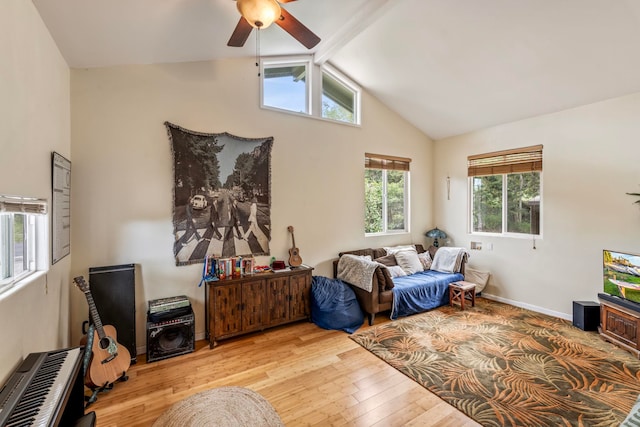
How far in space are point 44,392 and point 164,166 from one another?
7.53 ft

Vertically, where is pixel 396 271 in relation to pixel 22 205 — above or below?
below

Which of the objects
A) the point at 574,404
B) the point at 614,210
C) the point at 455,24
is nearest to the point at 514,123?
the point at 614,210

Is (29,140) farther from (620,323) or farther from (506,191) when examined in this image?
(506,191)

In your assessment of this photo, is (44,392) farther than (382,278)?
No

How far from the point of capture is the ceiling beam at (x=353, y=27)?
9.24 ft

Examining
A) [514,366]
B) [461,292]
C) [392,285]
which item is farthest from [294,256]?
[514,366]

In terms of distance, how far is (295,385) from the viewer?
94.2 inches

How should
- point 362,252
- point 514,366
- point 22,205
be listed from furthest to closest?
point 362,252
point 514,366
point 22,205

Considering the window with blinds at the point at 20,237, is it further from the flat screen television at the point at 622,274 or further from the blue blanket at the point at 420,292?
the flat screen television at the point at 622,274

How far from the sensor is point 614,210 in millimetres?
3359

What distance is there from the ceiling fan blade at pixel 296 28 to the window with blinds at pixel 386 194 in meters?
2.53

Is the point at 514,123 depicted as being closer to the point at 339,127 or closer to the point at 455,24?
the point at 455,24

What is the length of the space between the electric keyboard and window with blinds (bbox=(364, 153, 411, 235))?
3884 millimetres

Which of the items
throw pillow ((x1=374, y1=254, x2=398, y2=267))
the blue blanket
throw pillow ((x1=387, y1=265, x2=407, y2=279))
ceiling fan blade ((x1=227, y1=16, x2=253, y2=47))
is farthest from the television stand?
ceiling fan blade ((x1=227, y1=16, x2=253, y2=47))
